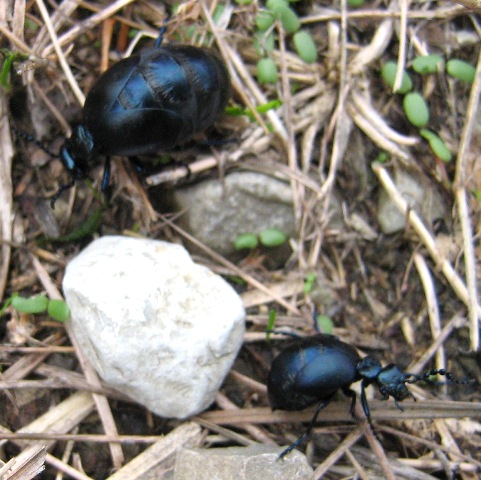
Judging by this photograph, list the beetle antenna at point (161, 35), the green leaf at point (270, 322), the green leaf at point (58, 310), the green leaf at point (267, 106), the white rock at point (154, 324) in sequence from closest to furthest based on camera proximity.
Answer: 1. the white rock at point (154, 324)
2. the green leaf at point (58, 310)
3. the green leaf at point (270, 322)
4. the beetle antenna at point (161, 35)
5. the green leaf at point (267, 106)

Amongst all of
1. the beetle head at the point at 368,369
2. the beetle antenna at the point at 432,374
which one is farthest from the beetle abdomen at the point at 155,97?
the beetle antenna at the point at 432,374

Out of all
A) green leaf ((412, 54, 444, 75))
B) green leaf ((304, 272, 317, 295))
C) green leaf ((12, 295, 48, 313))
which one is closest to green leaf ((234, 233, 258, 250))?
green leaf ((304, 272, 317, 295))

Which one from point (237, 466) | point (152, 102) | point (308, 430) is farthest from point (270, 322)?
point (152, 102)

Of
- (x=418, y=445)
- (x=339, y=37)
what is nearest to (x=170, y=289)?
(x=418, y=445)

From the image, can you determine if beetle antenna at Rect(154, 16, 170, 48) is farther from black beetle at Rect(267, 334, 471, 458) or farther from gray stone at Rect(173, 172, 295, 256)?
black beetle at Rect(267, 334, 471, 458)

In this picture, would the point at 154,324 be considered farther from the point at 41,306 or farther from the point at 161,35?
the point at 161,35

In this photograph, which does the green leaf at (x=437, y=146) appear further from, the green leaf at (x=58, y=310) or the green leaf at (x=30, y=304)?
the green leaf at (x=30, y=304)

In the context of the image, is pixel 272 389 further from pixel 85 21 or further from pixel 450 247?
pixel 85 21
